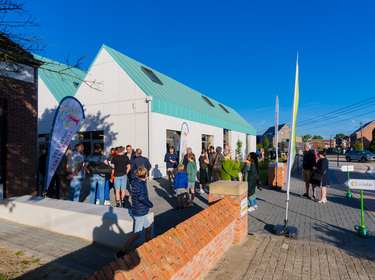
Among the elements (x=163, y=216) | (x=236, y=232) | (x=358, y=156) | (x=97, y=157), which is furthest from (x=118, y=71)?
(x=358, y=156)

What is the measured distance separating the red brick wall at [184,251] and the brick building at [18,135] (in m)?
6.82

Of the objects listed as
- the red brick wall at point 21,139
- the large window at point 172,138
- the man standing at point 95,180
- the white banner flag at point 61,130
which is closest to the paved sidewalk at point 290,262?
the man standing at point 95,180

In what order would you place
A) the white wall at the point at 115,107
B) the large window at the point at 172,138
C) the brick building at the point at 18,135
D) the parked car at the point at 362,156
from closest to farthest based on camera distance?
the brick building at the point at 18,135 < the white wall at the point at 115,107 < the large window at the point at 172,138 < the parked car at the point at 362,156

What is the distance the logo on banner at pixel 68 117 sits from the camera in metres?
6.90

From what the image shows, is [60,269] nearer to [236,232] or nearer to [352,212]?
[236,232]

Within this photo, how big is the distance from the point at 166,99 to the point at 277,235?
1153 centimetres

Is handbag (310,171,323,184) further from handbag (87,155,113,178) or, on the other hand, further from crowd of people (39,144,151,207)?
handbag (87,155,113,178)

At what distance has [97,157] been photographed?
6.78 meters

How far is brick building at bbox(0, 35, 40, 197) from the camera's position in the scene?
735cm

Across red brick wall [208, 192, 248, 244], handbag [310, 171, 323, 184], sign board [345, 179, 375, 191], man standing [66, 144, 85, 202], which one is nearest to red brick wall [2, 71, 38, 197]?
man standing [66, 144, 85, 202]

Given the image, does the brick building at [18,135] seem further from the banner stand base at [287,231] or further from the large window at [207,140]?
the large window at [207,140]

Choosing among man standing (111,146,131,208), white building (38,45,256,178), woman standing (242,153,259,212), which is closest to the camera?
woman standing (242,153,259,212)

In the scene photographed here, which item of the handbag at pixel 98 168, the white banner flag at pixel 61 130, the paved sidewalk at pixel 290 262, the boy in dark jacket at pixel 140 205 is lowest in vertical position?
the paved sidewalk at pixel 290 262

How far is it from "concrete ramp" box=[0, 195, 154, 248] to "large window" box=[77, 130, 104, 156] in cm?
943
